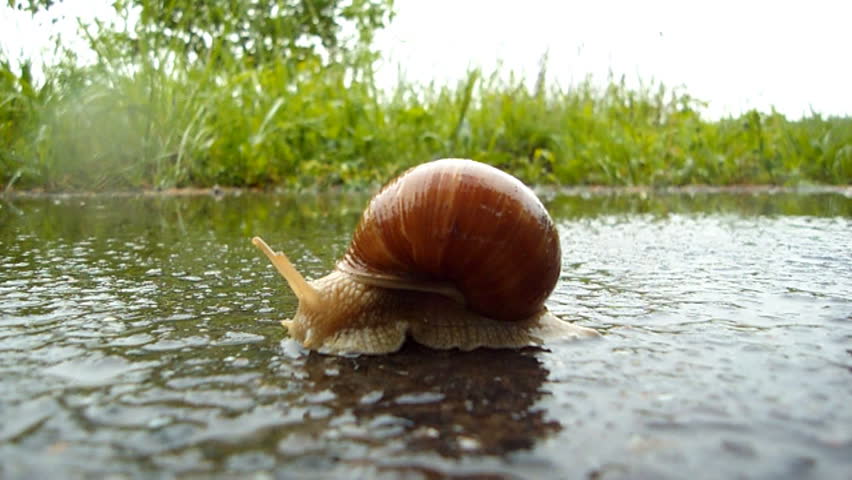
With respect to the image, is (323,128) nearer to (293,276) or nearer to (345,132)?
(345,132)

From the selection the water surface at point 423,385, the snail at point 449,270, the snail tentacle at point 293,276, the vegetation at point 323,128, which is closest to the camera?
the water surface at point 423,385

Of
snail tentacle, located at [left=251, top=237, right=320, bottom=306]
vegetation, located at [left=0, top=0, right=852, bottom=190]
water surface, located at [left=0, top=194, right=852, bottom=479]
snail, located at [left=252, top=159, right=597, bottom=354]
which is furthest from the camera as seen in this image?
vegetation, located at [left=0, top=0, right=852, bottom=190]

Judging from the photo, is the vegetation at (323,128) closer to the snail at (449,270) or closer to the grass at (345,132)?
the grass at (345,132)

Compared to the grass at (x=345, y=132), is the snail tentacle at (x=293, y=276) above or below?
below

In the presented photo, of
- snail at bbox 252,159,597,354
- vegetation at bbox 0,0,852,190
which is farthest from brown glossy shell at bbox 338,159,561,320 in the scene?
vegetation at bbox 0,0,852,190

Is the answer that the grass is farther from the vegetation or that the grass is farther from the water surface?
the water surface

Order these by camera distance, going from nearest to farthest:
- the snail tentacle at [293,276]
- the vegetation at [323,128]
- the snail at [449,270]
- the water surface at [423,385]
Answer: the water surface at [423,385] < the snail at [449,270] < the snail tentacle at [293,276] < the vegetation at [323,128]

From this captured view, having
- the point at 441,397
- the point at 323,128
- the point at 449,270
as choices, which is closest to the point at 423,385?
the point at 441,397

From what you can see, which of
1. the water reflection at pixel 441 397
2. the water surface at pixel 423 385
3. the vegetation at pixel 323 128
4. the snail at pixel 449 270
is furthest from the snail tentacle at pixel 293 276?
the vegetation at pixel 323 128
